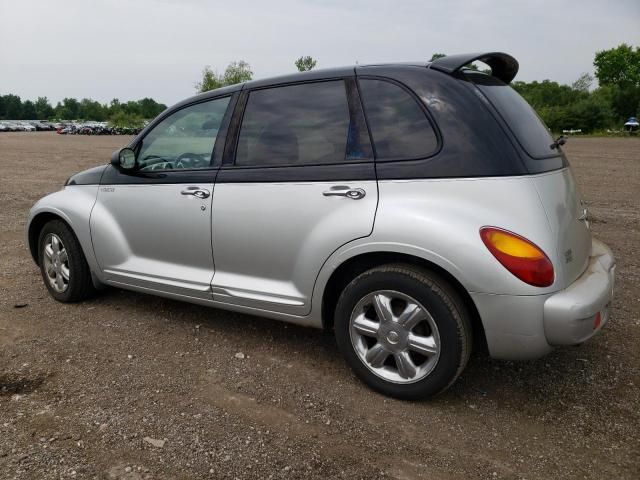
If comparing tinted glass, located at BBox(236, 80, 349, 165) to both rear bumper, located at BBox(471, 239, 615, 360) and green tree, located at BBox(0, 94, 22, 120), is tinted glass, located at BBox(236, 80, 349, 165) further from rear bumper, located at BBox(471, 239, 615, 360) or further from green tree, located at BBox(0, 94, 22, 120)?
green tree, located at BBox(0, 94, 22, 120)

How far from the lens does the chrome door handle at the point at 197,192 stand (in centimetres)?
356

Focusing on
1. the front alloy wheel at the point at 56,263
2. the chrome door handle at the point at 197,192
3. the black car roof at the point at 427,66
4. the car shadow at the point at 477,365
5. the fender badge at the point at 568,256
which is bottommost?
the car shadow at the point at 477,365

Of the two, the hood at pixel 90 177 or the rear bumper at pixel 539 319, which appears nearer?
the rear bumper at pixel 539 319

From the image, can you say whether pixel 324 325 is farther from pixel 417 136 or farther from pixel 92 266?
pixel 92 266

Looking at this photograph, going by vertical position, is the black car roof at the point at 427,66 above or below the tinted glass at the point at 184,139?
above

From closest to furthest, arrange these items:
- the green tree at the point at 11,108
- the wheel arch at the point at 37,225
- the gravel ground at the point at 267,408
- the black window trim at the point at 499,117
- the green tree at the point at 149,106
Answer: the gravel ground at the point at 267,408 → the black window trim at the point at 499,117 → the wheel arch at the point at 37,225 → the green tree at the point at 149,106 → the green tree at the point at 11,108

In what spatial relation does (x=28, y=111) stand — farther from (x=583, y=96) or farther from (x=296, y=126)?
(x=296, y=126)

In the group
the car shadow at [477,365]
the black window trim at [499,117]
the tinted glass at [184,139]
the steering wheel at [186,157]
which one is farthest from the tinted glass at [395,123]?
the car shadow at [477,365]

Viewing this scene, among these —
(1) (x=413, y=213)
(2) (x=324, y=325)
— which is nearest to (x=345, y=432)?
(2) (x=324, y=325)

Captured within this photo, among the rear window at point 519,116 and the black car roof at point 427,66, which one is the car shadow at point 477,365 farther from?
the black car roof at point 427,66

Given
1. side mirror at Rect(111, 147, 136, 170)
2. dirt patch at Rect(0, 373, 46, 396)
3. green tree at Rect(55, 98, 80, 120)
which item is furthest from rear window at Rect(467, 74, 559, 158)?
green tree at Rect(55, 98, 80, 120)

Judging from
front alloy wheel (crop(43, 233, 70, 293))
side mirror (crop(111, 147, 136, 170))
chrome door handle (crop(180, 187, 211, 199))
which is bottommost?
front alloy wheel (crop(43, 233, 70, 293))

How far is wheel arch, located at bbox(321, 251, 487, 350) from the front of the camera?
2.85 meters

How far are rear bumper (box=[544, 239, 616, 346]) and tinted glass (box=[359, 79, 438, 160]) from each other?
3.25 ft
